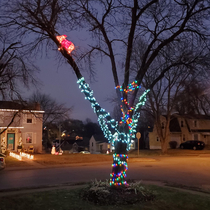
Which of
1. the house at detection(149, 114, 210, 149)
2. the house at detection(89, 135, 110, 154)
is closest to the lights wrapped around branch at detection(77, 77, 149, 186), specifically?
the house at detection(149, 114, 210, 149)

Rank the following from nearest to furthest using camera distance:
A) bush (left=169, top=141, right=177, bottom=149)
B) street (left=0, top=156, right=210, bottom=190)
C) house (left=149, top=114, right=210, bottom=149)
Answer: street (left=0, top=156, right=210, bottom=190)
bush (left=169, top=141, right=177, bottom=149)
house (left=149, top=114, right=210, bottom=149)

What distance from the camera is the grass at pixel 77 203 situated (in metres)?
6.60

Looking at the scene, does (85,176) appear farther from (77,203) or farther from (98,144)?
(98,144)

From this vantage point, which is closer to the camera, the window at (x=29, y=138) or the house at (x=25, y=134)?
the house at (x=25, y=134)

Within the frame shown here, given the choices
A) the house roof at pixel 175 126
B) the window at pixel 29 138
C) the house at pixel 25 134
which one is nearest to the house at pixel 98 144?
the house roof at pixel 175 126

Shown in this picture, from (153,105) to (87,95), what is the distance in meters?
24.9

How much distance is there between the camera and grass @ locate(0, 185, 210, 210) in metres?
6.60

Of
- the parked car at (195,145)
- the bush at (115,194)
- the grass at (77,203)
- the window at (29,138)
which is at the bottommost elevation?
the grass at (77,203)

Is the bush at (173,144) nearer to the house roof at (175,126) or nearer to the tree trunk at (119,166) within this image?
the house roof at (175,126)

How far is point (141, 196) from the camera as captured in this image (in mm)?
7387

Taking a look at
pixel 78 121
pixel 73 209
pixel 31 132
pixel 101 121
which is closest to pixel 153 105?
pixel 31 132

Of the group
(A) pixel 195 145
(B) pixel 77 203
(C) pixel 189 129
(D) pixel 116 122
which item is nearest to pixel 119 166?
(D) pixel 116 122

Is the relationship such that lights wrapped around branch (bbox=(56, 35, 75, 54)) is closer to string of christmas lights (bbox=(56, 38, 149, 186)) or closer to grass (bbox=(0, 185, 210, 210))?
string of christmas lights (bbox=(56, 38, 149, 186))

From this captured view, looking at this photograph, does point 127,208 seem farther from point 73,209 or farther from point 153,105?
point 153,105
